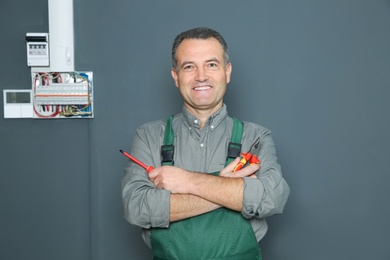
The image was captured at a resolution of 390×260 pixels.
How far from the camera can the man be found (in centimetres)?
139

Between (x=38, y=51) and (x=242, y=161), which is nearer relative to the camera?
(x=242, y=161)

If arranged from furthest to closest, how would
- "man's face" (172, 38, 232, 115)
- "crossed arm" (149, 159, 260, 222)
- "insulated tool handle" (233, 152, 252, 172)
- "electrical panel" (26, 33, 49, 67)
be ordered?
"electrical panel" (26, 33, 49, 67)
"man's face" (172, 38, 232, 115)
"insulated tool handle" (233, 152, 252, 172)
"crossed arm" (149, 159, 260, 222)

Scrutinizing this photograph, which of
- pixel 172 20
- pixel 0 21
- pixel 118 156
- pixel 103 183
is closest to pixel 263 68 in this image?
pixel 172 20

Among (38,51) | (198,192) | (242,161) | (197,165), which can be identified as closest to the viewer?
(198,192)

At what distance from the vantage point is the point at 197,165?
5.30ft

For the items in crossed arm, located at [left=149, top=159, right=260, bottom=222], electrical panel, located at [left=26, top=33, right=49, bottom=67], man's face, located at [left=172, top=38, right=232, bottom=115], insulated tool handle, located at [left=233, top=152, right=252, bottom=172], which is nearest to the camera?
crossed arm, located at [left=149, top=159, right=260, bottom=222]

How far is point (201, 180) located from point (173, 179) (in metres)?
0.09

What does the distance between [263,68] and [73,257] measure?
1.37 m

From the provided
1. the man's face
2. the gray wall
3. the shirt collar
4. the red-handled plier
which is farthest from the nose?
the gray wall

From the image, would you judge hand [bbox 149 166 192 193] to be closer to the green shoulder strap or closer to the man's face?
the green shoulder strap

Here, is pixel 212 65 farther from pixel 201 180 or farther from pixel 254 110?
pixel 254 110

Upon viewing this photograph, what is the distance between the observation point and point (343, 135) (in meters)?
2.22

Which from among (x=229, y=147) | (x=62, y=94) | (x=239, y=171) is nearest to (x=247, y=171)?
(x=239, y=171)

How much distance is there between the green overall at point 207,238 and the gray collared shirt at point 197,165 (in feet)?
0.16
